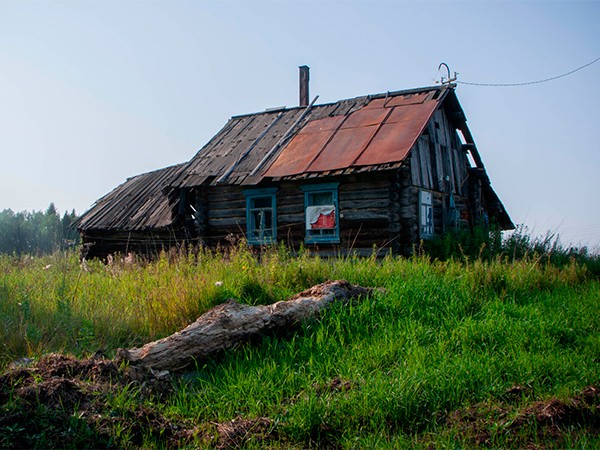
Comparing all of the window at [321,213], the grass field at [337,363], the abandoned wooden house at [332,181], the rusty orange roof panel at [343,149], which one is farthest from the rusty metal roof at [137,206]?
the grass field at [337,363]

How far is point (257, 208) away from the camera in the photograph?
17.5m

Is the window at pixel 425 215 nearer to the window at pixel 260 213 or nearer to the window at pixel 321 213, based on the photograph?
the window at pixel 321 213

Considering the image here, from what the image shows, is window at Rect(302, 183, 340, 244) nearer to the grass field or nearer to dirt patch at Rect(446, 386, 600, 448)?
the grass field

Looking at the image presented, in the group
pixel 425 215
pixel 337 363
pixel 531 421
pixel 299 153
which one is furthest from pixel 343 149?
pixel 531 421

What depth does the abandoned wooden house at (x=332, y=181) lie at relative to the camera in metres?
15.1

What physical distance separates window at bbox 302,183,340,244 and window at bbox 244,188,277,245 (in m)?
1.20

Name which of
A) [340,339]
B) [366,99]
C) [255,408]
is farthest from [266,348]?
[366,99]

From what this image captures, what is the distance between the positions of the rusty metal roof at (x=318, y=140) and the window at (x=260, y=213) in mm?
768

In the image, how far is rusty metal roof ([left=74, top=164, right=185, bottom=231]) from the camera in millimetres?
19938

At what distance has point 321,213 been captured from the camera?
52.6 ft

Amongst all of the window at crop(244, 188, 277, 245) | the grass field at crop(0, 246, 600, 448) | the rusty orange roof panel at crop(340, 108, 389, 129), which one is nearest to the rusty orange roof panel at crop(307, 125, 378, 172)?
the rusty orange roof panel at crop(340, 108, 389, 129)

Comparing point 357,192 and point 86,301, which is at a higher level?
point 357,192

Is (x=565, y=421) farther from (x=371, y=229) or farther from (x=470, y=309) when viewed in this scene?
(x=371, y=229)

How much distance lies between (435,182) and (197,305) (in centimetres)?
1165
